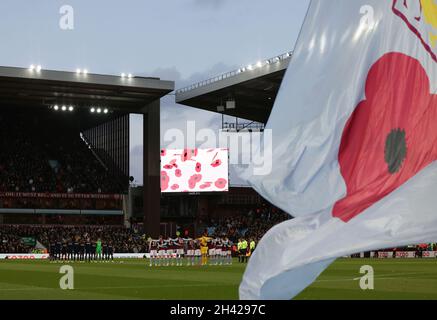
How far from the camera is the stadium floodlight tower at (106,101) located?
6806 cm

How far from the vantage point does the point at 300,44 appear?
9156 mm

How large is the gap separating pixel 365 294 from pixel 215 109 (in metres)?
69.7

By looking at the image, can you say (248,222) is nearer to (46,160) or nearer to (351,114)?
(46,160)

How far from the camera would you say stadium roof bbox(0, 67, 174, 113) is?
67250mm

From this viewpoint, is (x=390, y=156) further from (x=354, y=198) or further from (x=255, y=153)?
(x=255, y=153)

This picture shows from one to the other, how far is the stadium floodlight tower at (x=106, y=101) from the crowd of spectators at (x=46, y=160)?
1.19m

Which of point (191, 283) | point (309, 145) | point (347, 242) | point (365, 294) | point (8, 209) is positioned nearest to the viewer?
point (347, 242)

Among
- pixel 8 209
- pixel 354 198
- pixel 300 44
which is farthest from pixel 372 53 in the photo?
pixel 8 209

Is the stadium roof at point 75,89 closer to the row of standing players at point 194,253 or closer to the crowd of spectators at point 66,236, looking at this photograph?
the crowd of spectators at point 66,236

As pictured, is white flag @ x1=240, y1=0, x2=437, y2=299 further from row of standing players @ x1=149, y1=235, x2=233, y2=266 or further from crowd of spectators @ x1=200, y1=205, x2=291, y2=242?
crowd of spectators @ x1=200, y1=205, x2=291, y2=242

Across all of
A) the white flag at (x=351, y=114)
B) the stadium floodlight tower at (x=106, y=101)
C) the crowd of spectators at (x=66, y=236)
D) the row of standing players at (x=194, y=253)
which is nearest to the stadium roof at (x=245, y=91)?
the stadium floodlight tower at (x=106, y=101)

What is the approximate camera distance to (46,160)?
282 feet

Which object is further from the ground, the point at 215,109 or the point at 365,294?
the point at 215,109

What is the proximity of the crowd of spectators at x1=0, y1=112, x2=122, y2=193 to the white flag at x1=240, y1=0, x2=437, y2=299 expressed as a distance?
72.2 meters
